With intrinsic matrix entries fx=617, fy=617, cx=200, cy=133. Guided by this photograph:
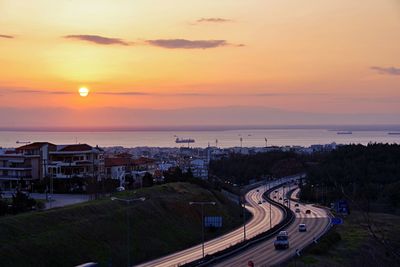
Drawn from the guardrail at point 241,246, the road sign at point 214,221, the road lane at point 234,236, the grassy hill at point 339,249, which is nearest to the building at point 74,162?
the road lane at point 234,236

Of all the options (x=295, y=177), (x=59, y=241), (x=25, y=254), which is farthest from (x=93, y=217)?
(x=295, y=177)

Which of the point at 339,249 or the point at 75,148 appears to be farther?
the point at 75,148

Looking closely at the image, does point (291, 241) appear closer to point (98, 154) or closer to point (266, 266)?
point (266, 266)

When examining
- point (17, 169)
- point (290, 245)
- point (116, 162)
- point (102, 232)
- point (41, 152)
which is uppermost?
point (41, 152)

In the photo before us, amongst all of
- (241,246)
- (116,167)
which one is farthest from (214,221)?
(116,167)

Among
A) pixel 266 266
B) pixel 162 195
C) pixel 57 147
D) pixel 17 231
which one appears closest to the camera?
pixel 266 266

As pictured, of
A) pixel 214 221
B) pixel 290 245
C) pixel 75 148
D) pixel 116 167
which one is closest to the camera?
pixel 290 245

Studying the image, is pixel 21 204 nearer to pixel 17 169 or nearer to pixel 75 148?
pixel 17 169
